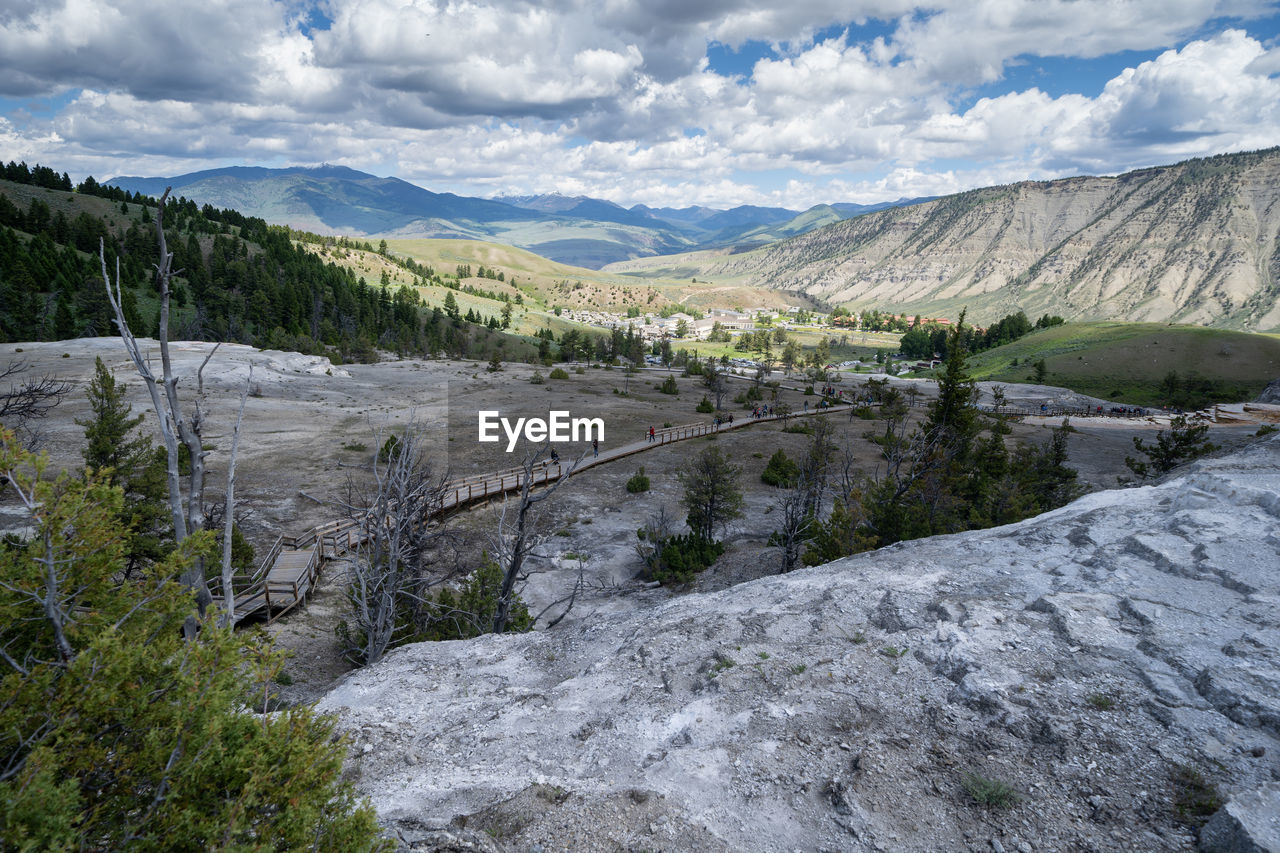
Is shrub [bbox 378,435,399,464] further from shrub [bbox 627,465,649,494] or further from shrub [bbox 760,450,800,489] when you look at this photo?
shrub [bbox 760,450,800,489]

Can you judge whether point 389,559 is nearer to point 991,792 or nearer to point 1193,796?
point 991,792

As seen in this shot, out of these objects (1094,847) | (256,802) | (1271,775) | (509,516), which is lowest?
(509,516)

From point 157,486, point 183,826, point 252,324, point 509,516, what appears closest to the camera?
point 183,826

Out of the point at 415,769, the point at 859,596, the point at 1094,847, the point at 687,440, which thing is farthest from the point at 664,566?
the point at 687,440

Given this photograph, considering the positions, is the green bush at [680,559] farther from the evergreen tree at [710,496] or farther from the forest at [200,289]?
the forest at [200,289]

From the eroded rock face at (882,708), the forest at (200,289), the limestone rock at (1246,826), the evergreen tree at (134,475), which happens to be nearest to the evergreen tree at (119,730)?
the eroded rock face at (882,708)

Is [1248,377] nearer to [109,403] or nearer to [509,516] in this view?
[509,516]
